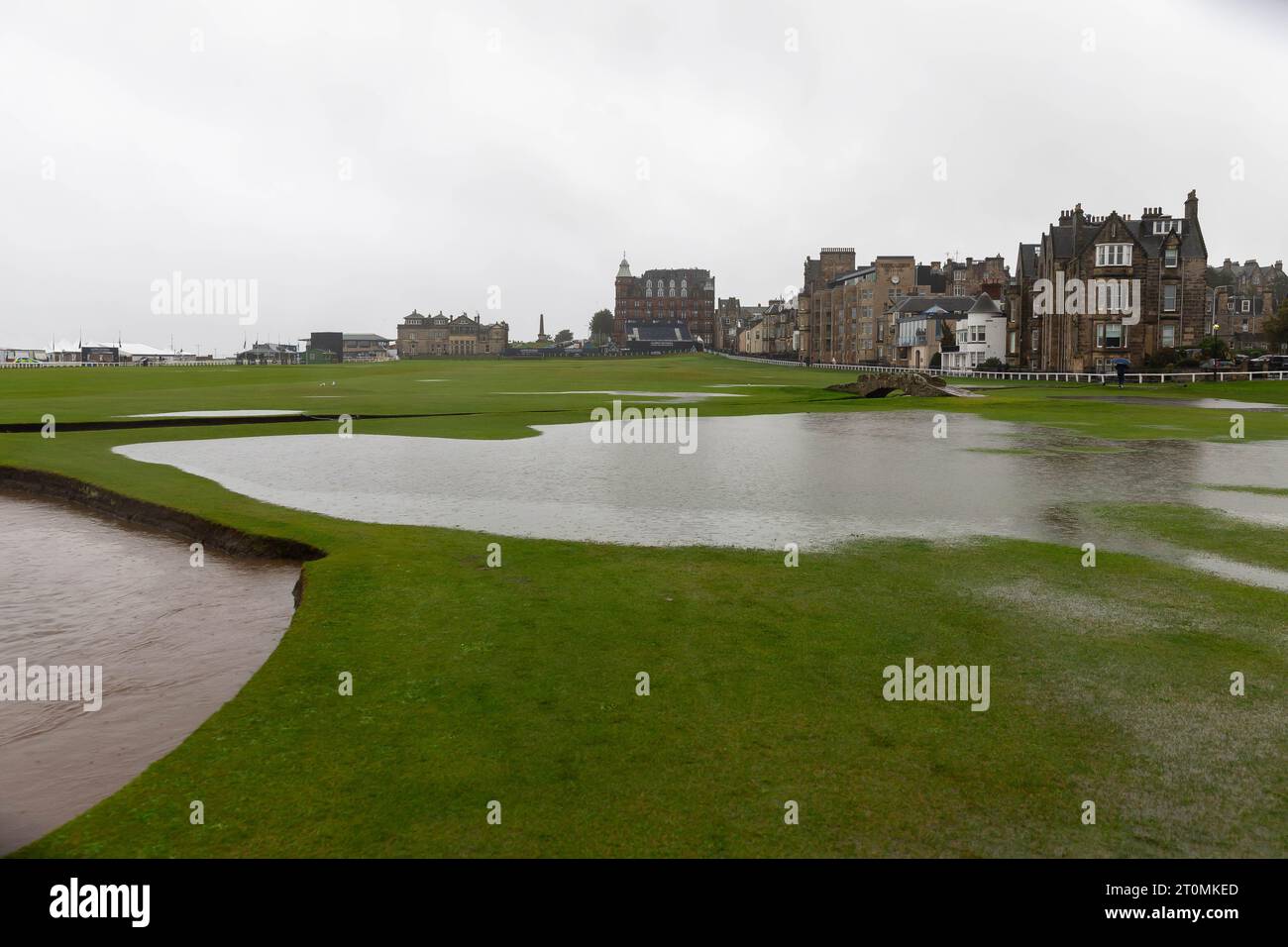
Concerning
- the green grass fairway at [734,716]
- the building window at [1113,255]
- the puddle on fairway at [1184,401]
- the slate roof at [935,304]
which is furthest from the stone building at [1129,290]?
the green grass fairway at [734,716]

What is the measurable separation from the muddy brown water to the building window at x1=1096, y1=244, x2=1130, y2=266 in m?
98.2

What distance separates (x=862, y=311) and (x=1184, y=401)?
116m

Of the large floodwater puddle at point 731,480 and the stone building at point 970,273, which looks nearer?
the large floodwater puddle at point 731,480

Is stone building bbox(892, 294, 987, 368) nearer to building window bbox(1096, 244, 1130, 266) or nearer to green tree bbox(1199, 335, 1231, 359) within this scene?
building window bbox(1096, 244, 1130, 266)

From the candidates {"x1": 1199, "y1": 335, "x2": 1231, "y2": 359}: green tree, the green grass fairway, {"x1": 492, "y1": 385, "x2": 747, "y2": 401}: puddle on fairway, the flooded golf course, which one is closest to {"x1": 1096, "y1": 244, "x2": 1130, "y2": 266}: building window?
{"x1": 1199, "y1": 335, "x2": 1231, "y2": 359}: green tree

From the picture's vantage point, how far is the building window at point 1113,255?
98.0 meters

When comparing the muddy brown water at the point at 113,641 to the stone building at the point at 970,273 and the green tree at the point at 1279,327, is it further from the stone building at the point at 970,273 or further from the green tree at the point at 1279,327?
the stone building at the point at 970,273

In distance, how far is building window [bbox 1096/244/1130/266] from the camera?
3858 inches

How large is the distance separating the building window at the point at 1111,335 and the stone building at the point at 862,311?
5178 cm
